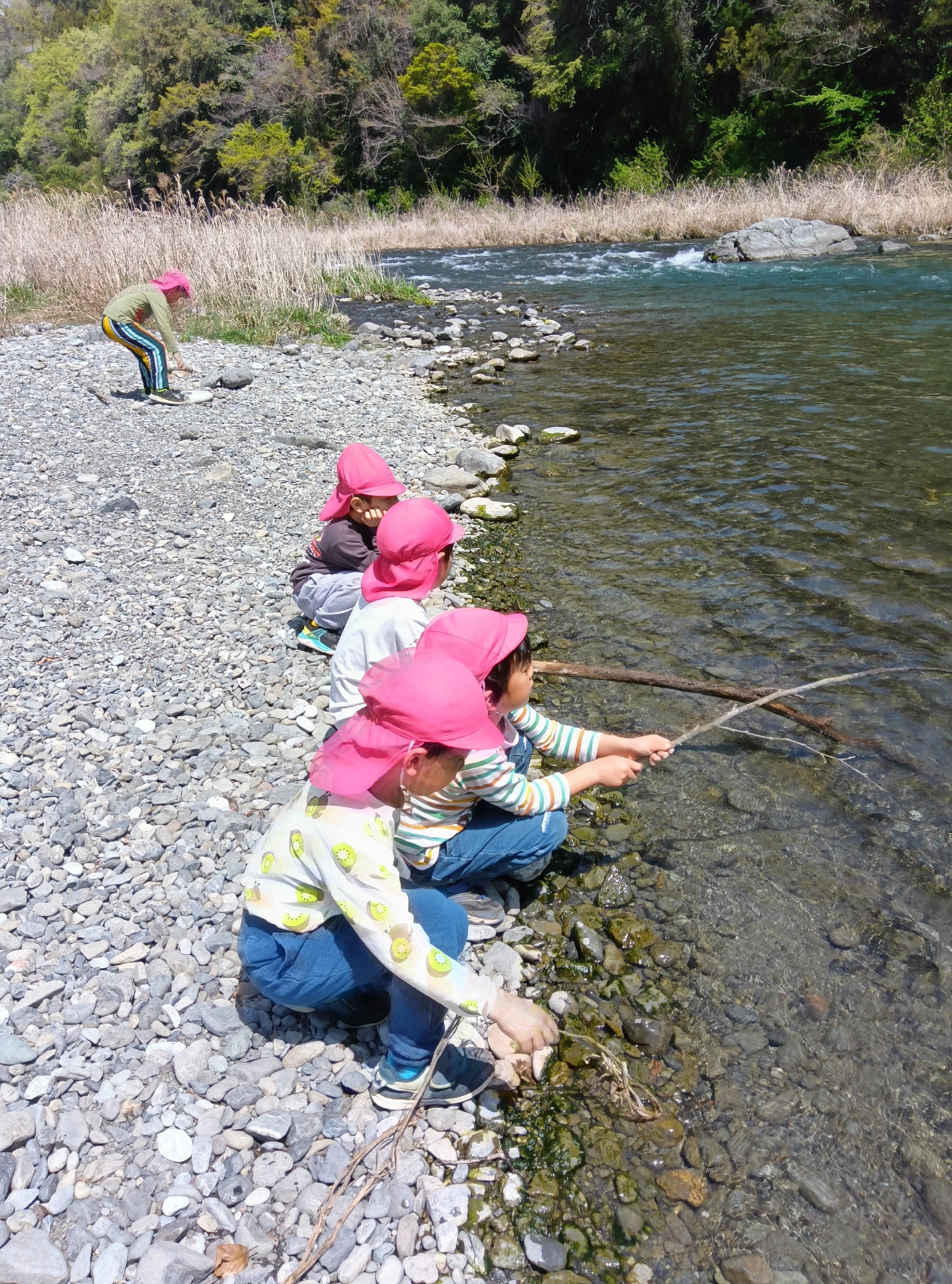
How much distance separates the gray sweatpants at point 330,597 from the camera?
4195 mm

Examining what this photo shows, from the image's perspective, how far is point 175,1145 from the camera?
2.05m

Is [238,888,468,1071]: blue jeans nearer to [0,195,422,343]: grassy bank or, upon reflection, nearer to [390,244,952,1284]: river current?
[390,244,952,1284]: river current

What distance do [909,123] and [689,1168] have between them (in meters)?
28.7

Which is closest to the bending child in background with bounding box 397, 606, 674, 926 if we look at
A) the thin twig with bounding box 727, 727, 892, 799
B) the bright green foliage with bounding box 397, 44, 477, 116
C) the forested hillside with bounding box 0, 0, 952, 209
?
the thin twig with bounding box 727, 727, 892, 799

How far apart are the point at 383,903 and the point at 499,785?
1.97 feet

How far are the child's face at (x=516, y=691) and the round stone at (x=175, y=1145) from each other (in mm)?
1335

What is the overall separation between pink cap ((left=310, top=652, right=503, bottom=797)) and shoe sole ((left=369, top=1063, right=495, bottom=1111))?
2.66 ft

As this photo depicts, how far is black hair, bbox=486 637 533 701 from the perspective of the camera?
2.46 meters

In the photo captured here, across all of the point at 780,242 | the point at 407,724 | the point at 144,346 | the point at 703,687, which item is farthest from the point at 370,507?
the point at 780,242

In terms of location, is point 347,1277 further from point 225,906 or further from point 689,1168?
point 225,906

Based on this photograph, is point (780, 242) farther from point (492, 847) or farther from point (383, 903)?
point (383, 903)

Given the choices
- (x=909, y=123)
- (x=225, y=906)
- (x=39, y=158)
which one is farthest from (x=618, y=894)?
(x=39, y=158)

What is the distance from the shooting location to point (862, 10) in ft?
80.6

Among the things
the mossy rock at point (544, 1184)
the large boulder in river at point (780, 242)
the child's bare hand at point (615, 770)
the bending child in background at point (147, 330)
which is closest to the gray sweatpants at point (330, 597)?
the child's bare hand at point (615, 770)
